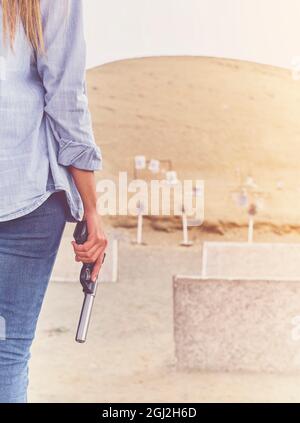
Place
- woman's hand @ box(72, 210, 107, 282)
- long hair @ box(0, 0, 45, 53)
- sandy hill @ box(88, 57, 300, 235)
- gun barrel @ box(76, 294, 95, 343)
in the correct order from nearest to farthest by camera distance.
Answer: long hair @ box(0, 0, 45, 53) → woman's hand @ box(72, 210, 107, 282) → gun barrel @ box(76, 294, 95, 343) → sandy hill @ box(88, 57, 300, 235)

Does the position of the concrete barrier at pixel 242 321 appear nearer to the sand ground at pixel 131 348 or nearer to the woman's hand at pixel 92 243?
the sand ground at pixel 131 348

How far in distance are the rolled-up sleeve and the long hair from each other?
0.06 feet

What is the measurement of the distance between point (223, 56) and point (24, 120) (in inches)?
49.6

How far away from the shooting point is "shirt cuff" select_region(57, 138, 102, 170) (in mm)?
1275

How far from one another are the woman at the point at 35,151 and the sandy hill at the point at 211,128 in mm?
1157

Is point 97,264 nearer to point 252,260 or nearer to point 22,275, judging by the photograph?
point 22,275

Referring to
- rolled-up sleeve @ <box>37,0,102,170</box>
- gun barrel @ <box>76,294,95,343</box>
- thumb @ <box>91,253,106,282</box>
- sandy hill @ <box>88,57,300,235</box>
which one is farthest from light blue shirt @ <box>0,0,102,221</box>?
sandy hill @ <box>88,57,300,235</box>

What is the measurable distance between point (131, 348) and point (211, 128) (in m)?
0.74

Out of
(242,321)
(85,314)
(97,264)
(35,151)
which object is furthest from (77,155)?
(242,321)

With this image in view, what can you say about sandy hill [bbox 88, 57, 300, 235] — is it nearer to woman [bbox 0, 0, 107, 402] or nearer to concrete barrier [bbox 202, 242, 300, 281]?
concrete barrier [bbox 202, 242, 300, 281]

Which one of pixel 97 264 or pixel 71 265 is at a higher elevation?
pixel 97 264

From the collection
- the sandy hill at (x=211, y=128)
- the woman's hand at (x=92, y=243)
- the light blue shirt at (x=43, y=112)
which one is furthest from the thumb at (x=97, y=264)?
the sandy hill at (x=211, y=128)

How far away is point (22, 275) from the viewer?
4.12 feet

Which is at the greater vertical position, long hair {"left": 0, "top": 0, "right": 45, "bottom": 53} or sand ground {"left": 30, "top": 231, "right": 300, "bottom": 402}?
long hair {"left": 0, "top": 0, "right": 45, "bottom": 53}
